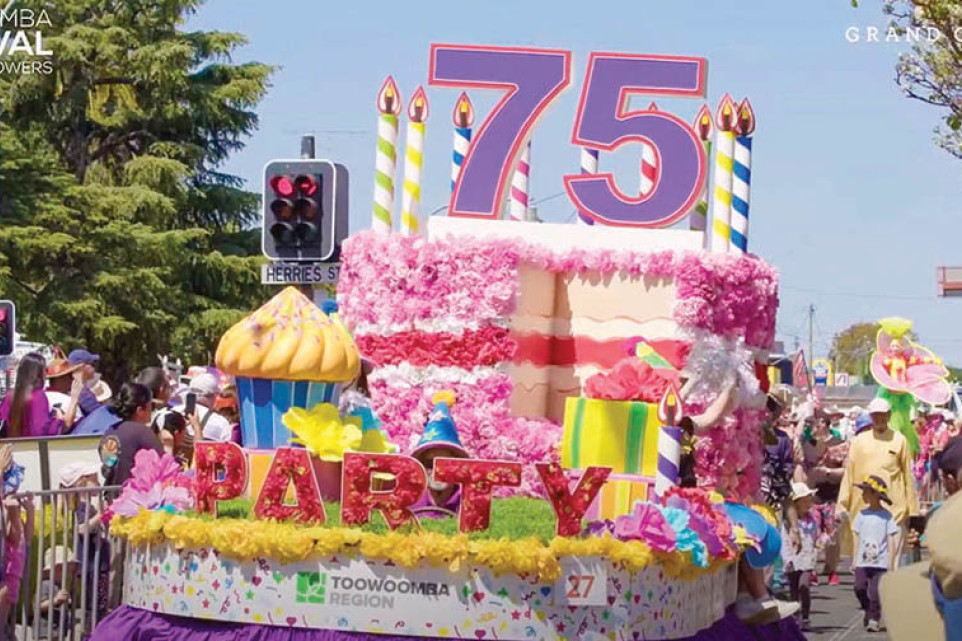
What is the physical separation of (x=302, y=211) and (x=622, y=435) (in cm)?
485

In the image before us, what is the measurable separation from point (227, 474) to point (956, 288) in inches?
2631

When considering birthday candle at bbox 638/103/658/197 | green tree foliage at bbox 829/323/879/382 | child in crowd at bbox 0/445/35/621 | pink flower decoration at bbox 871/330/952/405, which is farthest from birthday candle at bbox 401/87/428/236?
green tree foliage at bbox 829/323/879/382

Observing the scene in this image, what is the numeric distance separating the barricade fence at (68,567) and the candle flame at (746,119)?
4.61 metres

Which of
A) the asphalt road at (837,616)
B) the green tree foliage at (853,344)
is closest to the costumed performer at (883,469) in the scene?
the asphalt road at (837,616)

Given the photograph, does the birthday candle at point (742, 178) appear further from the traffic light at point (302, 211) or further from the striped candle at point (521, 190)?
the traffic light at point (302, 211)

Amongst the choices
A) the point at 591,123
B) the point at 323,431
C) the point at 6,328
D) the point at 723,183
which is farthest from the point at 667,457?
the point at 6,328

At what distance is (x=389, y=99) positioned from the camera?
39.1ft

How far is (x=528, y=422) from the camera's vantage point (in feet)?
38.2

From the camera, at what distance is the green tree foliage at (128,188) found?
38.8 m

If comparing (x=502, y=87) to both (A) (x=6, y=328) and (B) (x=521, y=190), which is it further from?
(A) (x=6, y=328)

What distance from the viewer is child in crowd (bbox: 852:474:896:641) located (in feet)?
47.2

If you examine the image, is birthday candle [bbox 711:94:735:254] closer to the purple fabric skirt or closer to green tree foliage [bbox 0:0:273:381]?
the purple fabric skirt

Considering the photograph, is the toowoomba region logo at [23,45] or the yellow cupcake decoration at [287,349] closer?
the yellow cupcake decoration at [287,349]

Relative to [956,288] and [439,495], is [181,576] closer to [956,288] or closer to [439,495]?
[439,495]
